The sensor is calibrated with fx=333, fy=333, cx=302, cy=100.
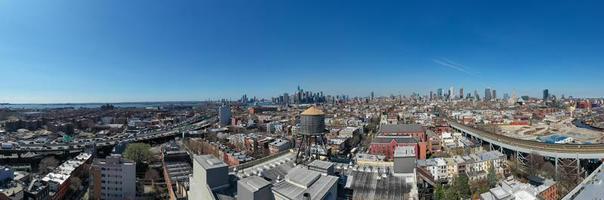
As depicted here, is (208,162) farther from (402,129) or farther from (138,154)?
(402,129)

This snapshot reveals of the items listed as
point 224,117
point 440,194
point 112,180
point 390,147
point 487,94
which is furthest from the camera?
point 487,94

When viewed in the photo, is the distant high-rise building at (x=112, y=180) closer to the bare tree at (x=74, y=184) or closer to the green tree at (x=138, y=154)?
the bare tree at (x=74, y=184)

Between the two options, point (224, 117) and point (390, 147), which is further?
point (224, 117)

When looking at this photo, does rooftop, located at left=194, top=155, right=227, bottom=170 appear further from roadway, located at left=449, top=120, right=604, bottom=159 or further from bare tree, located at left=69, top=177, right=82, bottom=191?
roadway, located at left=449, top=120, right=604, bottom=159

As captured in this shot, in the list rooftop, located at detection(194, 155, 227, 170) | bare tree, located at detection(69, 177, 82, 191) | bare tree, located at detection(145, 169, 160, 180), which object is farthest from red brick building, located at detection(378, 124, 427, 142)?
bare tree, located at detection(69, 177, 82, 191)

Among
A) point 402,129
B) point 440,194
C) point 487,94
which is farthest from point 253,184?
point 487,94

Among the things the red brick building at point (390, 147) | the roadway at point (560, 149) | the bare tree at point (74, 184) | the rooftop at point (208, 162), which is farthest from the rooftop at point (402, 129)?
the bare tree at point (74, 184)
